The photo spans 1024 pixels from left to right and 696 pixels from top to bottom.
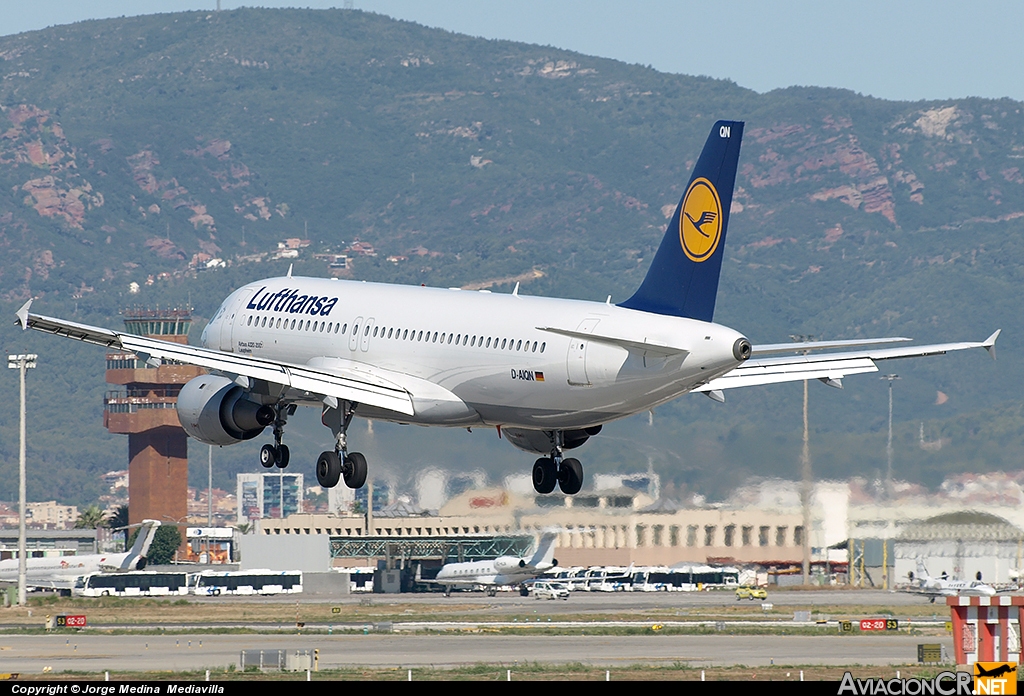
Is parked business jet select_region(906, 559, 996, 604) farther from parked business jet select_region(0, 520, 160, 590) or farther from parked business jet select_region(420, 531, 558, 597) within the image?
parked business jet select_region(0, 520, 160, 590)

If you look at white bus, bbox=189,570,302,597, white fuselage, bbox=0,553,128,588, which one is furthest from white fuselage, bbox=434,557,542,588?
white fuselage, bbox=0,553,128,588

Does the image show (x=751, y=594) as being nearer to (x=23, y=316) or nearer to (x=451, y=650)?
(x=451, y=650)

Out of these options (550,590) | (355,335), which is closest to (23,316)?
(355,335)

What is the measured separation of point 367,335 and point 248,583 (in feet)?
225

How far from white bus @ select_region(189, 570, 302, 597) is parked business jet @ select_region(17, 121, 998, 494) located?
60.8 metres

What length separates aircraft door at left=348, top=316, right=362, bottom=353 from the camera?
5719 centimetres

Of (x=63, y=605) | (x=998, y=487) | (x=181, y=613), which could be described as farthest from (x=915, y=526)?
(x=63, y=605)

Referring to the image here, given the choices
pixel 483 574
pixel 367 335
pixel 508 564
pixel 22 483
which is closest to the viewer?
pixel 367 335

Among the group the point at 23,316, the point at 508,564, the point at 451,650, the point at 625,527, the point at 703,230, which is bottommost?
the point at 451,650

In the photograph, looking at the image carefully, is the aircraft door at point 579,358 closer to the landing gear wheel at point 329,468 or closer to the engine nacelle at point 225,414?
the landing gear wheel at point 329,468

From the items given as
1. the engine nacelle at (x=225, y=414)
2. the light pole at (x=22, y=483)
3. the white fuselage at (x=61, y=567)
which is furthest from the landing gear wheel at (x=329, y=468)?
the white fuselage at (x=61, y=567)

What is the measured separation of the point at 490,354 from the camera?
52.8m

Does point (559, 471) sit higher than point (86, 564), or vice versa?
point (559, 471)

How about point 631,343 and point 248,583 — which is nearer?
point 631,343
